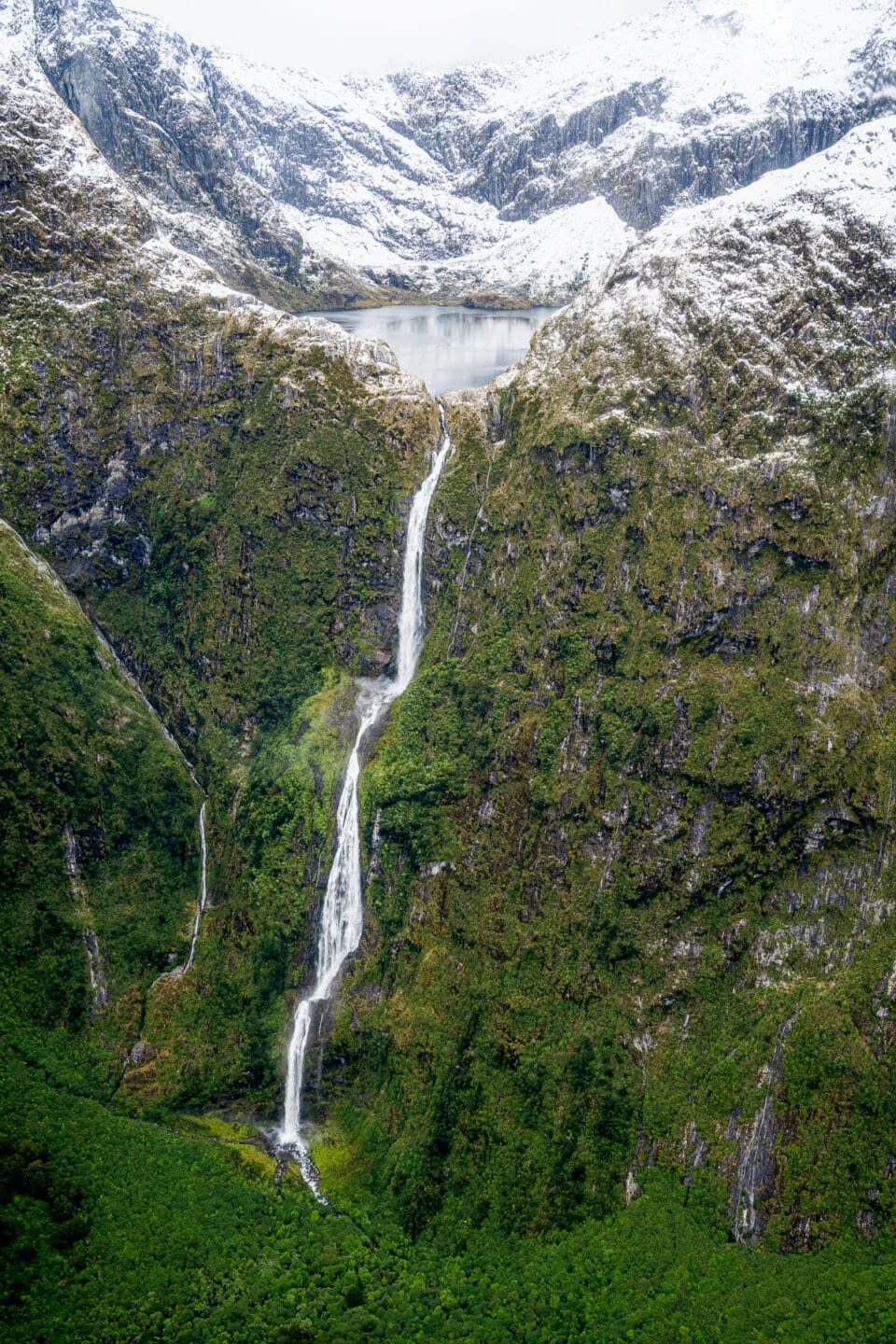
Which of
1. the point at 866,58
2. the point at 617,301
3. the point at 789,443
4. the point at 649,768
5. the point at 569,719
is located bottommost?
the point at 649,768

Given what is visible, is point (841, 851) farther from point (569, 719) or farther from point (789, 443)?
point (789, 443)

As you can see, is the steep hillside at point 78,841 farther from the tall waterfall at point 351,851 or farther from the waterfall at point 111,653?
the tall waterfall at point 351,851

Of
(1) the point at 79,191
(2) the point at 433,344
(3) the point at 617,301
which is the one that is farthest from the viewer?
(2) the point at 433,344

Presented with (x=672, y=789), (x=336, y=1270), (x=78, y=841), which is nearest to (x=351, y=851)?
(x=78, y=841)

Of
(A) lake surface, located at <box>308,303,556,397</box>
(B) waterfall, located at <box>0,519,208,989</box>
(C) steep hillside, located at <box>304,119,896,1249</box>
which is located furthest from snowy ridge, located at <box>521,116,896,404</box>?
(B) waterfall, located at <box>0,519,208,989</box>

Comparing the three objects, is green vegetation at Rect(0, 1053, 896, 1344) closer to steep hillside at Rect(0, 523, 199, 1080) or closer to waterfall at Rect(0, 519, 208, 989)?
steep hillside at Rect(0, 523, 199, 1080)

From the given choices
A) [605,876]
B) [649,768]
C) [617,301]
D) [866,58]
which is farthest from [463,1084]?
[866,58]

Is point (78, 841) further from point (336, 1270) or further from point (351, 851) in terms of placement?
point (336, 1270)
